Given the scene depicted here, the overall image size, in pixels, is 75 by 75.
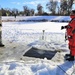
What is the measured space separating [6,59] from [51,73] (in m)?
2.02

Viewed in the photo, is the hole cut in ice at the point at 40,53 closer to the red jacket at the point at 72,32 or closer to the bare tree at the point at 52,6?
the red jacket at the point at 72,32

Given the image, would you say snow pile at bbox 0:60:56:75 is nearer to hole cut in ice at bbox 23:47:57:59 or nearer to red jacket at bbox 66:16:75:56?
red jacket at bbox 66:16:75:56

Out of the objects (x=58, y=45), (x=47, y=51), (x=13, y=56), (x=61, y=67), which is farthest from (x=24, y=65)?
(x=58, y=45)

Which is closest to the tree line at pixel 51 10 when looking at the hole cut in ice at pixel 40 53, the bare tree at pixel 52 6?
the bare tree at pixel 52 6

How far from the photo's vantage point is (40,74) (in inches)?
209

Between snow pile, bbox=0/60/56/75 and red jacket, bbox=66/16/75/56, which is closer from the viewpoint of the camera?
snow pile, bbox=0/60/56/75

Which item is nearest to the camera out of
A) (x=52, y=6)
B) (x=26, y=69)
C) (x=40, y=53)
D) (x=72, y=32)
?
(x=26, y=69)

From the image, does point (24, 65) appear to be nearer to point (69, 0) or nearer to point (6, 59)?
point (6, 59)

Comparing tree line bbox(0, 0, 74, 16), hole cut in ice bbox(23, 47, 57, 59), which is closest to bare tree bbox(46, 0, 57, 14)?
tree line bbox(0, 0, 74, 16)

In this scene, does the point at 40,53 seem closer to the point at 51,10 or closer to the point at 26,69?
the point at 26,69

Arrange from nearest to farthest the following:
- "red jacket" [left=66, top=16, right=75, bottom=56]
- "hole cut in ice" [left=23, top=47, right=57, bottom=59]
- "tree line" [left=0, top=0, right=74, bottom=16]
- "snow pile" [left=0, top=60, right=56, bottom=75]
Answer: "snow pile" [left=0, top=60, right=56, bottom=75] < "red jacket" [left=66, top=16, right=75, bottom=56] < "hole cut in ice" [left=23, top=47, right=57, bottom=59] < "tree line" [left=0, top=0, right=74, bottom=16]

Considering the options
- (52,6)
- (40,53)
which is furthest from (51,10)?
(40,53)

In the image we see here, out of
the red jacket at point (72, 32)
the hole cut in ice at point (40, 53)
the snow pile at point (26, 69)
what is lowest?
the hole cut in ice at point (40, 53)

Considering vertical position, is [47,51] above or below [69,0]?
below
